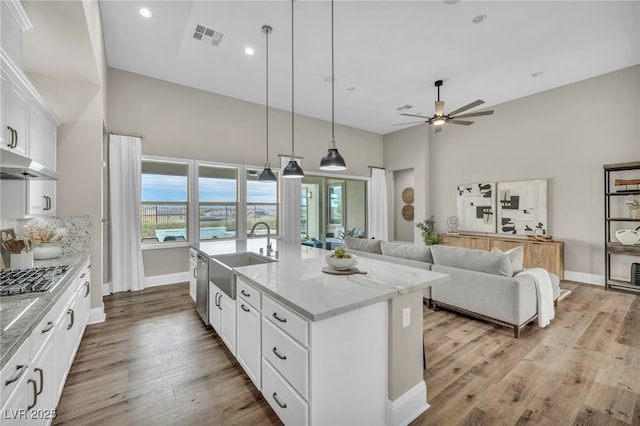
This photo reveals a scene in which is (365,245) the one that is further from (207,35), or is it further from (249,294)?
(207,35)

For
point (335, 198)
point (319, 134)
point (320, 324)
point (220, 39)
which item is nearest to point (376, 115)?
point (319, 134)

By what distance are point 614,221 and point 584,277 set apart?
1071mm

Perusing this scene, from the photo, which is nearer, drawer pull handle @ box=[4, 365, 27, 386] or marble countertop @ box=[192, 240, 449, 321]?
Answer: drawer pull handle @ box=[4, 365, 27, 386]

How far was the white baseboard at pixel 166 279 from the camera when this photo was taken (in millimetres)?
4840

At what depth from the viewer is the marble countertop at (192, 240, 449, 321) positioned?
58.0 inches

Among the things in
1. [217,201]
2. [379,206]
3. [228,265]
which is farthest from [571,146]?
[217,201]

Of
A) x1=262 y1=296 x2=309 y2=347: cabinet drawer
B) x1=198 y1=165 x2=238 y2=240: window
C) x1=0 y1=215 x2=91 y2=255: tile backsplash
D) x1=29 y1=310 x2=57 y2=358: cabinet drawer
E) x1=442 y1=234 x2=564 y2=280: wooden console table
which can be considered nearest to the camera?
x1=29 y1=310 x2=57 y2=358: cabinet drawer

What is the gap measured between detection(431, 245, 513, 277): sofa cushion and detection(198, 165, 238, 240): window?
3.84m

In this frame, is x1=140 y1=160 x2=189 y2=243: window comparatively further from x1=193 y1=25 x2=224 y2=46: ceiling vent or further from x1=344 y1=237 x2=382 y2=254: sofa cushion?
x1=344 y1=237 x2=382 y2=254: sofa cushion

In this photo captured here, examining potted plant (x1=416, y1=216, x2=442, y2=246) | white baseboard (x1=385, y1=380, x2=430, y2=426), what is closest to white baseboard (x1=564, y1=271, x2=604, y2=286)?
potted plant (x1=416, y1=216, x2=442, y2=246)

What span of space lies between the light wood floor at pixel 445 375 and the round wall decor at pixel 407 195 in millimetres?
5082

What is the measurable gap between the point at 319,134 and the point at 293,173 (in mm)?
3813

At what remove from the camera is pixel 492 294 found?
3055 mm

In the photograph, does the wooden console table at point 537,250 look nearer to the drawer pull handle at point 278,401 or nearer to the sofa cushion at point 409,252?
the sofa cushion at point 409,252
